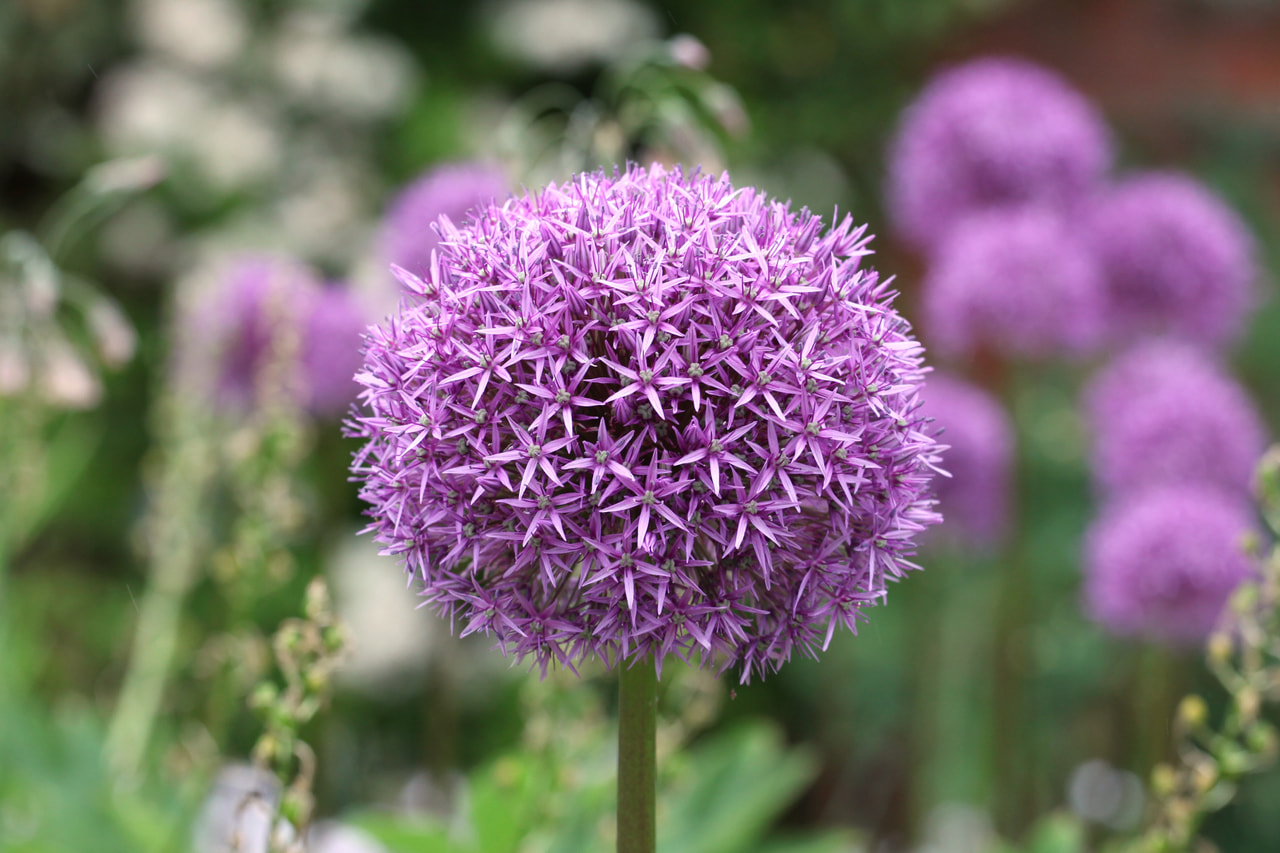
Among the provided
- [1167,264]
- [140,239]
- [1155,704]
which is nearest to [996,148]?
[1167,264]

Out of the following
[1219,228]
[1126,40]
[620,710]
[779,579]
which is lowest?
[620,710]

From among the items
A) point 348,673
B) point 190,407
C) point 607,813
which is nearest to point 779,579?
point 607,813

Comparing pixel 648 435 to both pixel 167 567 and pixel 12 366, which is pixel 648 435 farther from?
pixel 167 567

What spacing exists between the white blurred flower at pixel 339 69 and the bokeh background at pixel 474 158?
0.01 metres

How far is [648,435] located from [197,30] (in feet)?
14.0

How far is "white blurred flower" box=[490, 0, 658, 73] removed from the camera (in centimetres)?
449

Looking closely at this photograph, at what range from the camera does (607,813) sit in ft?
6.34

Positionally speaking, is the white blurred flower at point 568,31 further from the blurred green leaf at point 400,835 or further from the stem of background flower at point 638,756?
the stem of background flower at point 638,756

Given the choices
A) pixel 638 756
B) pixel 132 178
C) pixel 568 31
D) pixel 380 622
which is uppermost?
pixel 568 31

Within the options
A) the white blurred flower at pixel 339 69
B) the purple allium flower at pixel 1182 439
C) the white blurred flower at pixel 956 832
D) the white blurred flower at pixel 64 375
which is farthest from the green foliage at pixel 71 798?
the white blurred flower at pixel 339 69

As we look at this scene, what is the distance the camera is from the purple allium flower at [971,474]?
3.00 m

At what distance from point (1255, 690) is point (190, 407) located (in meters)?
1.69

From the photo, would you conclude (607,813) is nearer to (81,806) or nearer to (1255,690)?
(81,806)

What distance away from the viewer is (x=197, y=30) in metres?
4.55
